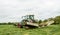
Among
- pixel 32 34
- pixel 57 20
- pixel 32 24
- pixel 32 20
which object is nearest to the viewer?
pixel 32 34

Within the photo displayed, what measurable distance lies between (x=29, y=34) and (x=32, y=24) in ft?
27.4

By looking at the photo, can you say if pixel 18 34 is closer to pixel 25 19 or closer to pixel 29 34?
pixel 29 34

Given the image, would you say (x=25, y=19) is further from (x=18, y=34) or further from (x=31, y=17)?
(x=18, y=34)

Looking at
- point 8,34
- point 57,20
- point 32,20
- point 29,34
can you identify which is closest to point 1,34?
point 8,34

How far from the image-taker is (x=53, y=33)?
19.8 meters

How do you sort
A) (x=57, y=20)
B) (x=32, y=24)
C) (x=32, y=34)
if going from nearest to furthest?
1. (x=32, y=34)
2. (x=32, y=24)
3. (x=57, y=20)

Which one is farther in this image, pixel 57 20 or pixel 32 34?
pixel 57 20

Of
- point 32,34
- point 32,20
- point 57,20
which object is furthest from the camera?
point 57,20

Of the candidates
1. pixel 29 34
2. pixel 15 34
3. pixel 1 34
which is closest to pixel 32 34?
pixel 29 34

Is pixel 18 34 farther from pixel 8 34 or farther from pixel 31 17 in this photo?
pixel 31 17

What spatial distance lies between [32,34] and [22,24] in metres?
10.2

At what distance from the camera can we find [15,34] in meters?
19.8

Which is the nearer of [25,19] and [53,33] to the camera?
[53,33]

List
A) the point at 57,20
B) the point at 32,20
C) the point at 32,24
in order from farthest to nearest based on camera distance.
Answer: the point at 57,20, the point at 32,20, the point at 32,24
